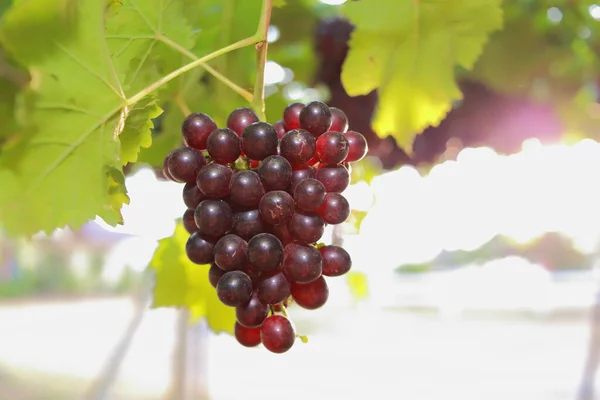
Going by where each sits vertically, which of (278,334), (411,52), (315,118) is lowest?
(278,334)

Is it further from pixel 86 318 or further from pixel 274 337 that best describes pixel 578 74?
pixel 86 318

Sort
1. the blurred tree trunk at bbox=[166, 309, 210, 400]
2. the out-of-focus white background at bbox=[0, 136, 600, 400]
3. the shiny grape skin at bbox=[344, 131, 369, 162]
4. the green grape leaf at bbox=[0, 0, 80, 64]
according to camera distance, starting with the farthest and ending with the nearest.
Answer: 1. the out-of-focus white background at bbox=[0, 136, 600, 400]
2. the blurred tree trunk at bbox=[166, 309, 210, 400]
3. the shiny grape skin at bbox=[344, 131, 369, 162]
4. the green grape leaf at bbox=[0, 0, 80, 64]

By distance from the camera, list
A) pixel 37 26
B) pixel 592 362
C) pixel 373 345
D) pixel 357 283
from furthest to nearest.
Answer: pixel 373 345
pixel 592 362
pixel 357 283
pixel 37 26

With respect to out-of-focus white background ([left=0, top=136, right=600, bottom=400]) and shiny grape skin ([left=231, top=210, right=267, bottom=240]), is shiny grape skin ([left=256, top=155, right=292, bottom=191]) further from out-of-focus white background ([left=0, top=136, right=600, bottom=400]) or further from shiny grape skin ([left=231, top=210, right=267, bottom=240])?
out-of-focus white background ([left=0, top=136, right=600, bottom=400])

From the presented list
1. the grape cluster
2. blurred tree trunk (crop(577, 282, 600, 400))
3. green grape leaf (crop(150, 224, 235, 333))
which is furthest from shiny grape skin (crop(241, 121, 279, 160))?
blurred tree trunk (crop(577, 282, 600, 400))

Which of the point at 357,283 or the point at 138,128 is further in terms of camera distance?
the point at 357,283

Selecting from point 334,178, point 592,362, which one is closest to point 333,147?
point 334,178

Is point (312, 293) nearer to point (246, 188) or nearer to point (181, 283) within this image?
point (246, 188)

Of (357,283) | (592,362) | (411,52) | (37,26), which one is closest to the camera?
(37,26)
